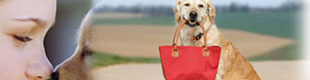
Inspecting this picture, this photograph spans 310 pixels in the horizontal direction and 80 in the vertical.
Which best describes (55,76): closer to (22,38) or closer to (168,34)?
(22,38)

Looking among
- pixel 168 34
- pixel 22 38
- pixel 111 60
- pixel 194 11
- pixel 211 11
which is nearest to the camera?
pixel 194 11

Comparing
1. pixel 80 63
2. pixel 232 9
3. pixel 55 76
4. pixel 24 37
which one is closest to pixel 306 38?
pixel 232 9

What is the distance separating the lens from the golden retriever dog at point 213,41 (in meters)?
1.99

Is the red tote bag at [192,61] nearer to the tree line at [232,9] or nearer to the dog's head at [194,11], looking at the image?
the dog's head at [194,11]

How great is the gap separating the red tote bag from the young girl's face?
989 mm

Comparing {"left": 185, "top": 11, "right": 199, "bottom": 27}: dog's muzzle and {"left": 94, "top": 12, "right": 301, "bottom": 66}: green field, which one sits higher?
{"left": 185, "top": 11, "right": 199, "bottom": 27}: dog's muzzle

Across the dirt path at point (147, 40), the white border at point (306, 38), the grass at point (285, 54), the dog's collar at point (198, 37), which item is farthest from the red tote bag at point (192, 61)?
the white border at point (306, 38)

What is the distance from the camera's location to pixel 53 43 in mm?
2510

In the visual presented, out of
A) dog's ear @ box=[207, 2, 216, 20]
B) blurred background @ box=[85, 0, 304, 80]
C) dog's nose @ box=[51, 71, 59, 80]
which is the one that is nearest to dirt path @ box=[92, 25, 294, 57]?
blurred background @ box=[85, 0, 304, 80]

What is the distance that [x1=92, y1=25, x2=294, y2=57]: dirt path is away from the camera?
7.00 ft

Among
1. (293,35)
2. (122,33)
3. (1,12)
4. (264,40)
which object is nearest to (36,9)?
(1,12)

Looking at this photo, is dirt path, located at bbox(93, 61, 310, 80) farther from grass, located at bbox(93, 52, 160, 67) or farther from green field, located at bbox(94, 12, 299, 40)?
green field, located at bbox(94, 12, 299, 40)

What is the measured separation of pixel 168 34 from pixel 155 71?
0.86ft

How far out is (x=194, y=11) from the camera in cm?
192
